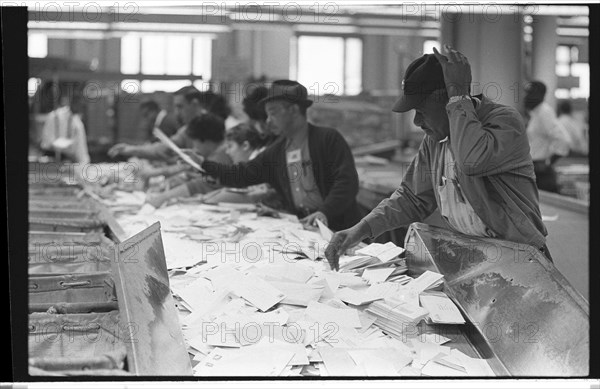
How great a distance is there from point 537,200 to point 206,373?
1.24m

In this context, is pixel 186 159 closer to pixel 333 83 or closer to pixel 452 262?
pixel 333 83

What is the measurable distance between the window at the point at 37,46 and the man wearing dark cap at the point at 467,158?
51.3 inches

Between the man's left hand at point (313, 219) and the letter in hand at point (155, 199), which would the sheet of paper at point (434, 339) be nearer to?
the man's left hand at point (313, 219)

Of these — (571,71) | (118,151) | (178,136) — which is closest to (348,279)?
(571,71)

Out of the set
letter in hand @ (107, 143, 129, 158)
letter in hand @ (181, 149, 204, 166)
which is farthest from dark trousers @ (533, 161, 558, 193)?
letter in hand @ (107, 143, 129, 158)

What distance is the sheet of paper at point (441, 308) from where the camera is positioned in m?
2.18

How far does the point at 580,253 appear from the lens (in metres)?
2.59

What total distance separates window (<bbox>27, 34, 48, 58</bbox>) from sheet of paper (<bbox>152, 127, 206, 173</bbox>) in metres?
0.91

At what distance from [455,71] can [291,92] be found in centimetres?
61

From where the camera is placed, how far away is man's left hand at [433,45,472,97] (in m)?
2.28

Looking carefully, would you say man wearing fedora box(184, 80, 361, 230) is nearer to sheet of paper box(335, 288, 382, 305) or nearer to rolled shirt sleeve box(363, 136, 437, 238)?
rolled shirt sleeve box(363, 136, 437, 238)

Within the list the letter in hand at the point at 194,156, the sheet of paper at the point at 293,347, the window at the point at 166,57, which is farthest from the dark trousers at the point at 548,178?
the letter in hand at the point at 194,156

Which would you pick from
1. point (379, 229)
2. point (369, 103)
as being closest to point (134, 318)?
point (379, 229)

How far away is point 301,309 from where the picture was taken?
2.34 meters
